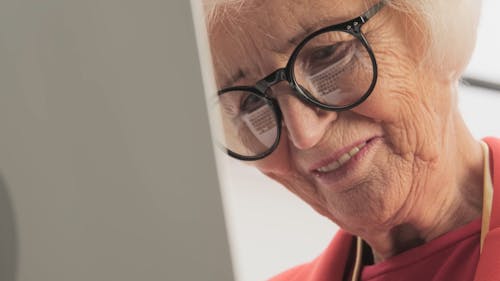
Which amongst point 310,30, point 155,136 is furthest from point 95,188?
point 310,30

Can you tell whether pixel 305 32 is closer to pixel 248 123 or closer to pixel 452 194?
pixel 248 123

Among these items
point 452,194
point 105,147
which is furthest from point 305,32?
point 105,147

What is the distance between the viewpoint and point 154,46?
20cm

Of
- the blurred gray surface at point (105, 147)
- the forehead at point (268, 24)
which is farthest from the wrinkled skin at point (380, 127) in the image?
the blurred gray surface at point (105, 147)

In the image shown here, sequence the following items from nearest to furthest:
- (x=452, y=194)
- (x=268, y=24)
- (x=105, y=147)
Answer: (x=105, y=147), (x=268, y=24), (x=452, y=194)

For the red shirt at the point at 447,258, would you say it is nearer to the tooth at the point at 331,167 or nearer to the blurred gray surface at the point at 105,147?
the tooth at the point at 331,167

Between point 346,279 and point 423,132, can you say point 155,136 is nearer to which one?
point 423,132

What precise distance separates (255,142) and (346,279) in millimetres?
235

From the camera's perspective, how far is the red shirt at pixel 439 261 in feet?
2.83

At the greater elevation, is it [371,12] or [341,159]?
[371,12]

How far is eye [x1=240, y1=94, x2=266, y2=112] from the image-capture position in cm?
88

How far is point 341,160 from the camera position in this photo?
2.93 feet

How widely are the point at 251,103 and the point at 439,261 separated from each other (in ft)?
0.96

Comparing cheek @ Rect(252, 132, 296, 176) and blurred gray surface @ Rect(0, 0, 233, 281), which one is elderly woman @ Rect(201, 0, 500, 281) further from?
blurred gray surface @ Rect(0, 0, 233, 281)
